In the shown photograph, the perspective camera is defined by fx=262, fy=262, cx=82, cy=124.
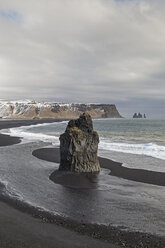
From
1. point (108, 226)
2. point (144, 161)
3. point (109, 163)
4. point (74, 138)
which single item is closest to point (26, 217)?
point (108, 226)

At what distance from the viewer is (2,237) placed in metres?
8.86

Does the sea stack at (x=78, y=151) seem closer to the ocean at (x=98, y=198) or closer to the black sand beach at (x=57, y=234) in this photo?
the ocean at (x=98, y=198)

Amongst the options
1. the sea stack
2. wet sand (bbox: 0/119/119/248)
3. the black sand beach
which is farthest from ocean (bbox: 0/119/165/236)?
the sea stack

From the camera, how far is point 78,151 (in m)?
20.4

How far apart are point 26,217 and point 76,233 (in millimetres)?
2504

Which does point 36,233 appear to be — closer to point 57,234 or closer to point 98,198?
point 57,234

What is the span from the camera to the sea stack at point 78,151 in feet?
66.7

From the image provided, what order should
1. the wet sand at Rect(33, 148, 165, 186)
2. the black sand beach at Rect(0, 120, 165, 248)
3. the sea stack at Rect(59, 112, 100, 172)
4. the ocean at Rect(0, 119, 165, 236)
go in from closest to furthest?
the black sand beach at Rect(0, 120, 165, 248) < the ocean at Rect(0, 119, 165, 236) < the wet sand at Rect(33, 148, 165, 186) < the sea stack at Rect(59, 112, 100, 172)

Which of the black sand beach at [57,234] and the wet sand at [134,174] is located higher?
the black sand beach at [57,234]

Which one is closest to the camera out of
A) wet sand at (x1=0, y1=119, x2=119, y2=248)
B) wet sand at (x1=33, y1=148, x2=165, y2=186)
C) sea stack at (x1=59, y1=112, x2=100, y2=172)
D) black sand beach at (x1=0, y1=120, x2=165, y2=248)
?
wet sand at (x1=0, y1=119, x2=119, y2=248)

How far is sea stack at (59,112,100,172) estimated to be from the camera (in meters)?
20.3

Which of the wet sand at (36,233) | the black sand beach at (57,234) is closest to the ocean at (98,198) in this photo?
the black sand beach at (57,234)

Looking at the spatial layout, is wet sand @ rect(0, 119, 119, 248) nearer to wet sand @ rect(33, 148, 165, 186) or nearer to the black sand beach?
the black sand beach

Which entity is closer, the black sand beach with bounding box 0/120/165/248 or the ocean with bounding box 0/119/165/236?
the black sand beach with bounding box 0/120/165/248
